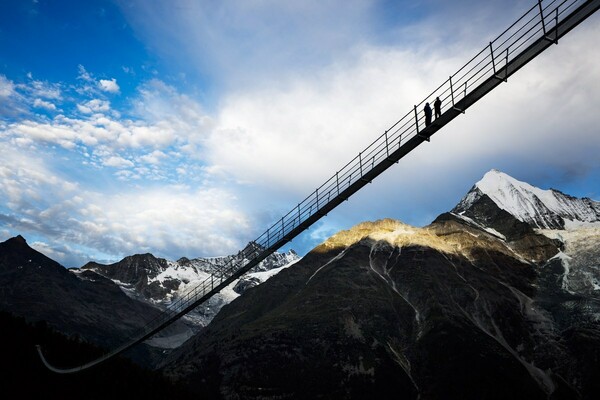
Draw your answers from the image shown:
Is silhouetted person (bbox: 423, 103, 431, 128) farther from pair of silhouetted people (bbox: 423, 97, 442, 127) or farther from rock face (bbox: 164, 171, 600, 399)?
rock face (bbox: 164, 171, 600, 399)

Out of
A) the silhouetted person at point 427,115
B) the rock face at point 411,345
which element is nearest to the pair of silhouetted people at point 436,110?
the silhouetted person at point 427,115

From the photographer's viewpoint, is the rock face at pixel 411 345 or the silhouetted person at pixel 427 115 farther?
the rock face at pixel 411 345

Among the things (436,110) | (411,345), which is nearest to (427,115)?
(436,110)

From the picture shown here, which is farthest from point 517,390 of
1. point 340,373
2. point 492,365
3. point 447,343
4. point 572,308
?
point 572,308

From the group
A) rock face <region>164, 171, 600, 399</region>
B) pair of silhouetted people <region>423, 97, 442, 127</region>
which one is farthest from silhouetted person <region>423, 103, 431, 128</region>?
rock face <region>164, 171, 600, 399</region>

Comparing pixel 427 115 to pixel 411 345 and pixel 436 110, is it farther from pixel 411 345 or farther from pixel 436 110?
pixel 411 345

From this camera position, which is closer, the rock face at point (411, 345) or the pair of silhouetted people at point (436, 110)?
the pair of silhouetted people at point (436, 110)

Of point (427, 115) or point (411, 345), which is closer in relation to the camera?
point (427, 115)

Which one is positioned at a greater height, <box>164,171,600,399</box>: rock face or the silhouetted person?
the silhouetted person

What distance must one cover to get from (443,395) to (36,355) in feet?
391

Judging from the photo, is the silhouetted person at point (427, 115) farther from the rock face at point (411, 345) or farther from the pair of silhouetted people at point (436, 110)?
the rock face at point (411, 345)

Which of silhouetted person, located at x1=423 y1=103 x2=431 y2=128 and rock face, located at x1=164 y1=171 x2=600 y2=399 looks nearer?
silhouetted person, located at x1=423 y1=103 x2=431 y2=128

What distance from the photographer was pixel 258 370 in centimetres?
13888

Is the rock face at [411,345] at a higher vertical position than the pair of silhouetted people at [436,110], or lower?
lower
